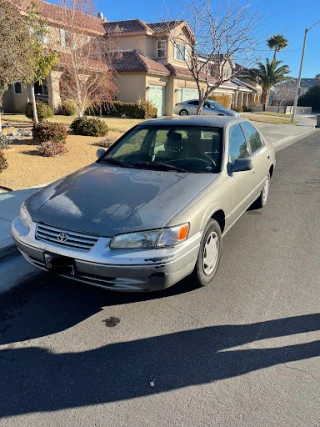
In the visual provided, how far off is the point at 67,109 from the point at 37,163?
1229 centimetres

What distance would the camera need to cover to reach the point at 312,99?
180 ft

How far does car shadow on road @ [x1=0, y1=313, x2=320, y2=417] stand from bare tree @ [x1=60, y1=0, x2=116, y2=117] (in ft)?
41.2

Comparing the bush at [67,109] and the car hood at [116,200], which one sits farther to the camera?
the bush at [67,109]

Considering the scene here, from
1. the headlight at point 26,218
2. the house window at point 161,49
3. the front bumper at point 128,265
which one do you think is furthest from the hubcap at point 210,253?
the house window at point 161,49

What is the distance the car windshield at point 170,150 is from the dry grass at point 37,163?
3.10 m

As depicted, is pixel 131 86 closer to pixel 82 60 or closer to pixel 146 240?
pixel 82 60

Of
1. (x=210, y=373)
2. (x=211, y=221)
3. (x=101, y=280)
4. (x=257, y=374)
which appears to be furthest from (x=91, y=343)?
(x=211, y=221)

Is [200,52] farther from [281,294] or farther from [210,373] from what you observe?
[210,373]

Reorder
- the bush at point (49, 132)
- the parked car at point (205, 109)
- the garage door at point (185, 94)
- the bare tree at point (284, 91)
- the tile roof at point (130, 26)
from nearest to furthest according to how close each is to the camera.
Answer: the bush at point (49, 132) → the parked car at point (205, 109) → the tile roof at point (130, 26) → the garage door at point (185, 94) → the bare tree at point (284, 91)

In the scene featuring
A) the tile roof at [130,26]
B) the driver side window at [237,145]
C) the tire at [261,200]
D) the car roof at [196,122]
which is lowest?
the tire at [261,200]

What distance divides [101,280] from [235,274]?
1659mm

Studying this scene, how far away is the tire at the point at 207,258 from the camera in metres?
3.04

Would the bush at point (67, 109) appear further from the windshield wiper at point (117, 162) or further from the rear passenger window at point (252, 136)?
the windshield wiper at point (117, 162)

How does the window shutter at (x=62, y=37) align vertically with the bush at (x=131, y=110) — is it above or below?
above
